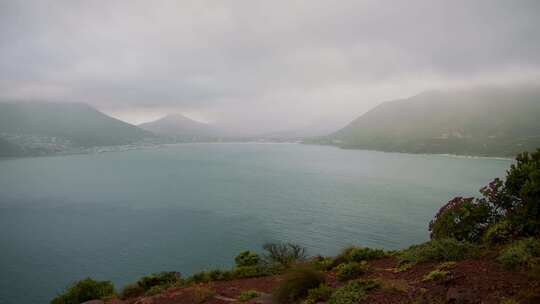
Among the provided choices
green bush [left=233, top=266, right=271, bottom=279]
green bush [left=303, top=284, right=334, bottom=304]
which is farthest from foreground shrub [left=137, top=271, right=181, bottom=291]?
green bush [left=303, top=284, right=334, bottom=304]

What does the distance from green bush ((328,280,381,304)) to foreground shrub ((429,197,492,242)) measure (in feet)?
25.3

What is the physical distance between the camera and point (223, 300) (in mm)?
12789

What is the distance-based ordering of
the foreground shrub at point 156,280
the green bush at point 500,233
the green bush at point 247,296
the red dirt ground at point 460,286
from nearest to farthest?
the red dirt ground at point 460,286 → the green bush at point 247,296 → the green bush at point 500,233 → the foreground shrub at point 156,280

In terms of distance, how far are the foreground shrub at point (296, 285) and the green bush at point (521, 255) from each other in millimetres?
6003

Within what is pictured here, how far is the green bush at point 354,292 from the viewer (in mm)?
9586

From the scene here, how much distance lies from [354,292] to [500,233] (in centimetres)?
800

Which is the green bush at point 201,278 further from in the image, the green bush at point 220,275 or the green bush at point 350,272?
the green bush at point 350,272

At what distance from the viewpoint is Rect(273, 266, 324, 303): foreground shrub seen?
35.6 feet

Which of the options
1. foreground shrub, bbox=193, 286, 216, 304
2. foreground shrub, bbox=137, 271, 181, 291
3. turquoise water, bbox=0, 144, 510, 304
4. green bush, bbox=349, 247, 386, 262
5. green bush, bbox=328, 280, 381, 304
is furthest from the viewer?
turquoise water, bbox=0, 144, 510, 304

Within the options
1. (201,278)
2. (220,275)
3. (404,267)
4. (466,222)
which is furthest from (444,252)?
(201,278)

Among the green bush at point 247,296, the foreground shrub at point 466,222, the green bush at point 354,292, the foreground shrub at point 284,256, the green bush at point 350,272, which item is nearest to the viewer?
the green bush at point 354,292

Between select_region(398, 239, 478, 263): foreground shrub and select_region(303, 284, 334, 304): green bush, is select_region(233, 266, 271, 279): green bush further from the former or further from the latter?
select_region(398, 239, 478, 263): foreground shrub

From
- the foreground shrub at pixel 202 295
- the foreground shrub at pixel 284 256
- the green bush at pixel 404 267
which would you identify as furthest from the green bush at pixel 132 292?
the green bush at pixel 404 267

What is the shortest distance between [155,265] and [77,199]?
68.0 metres
